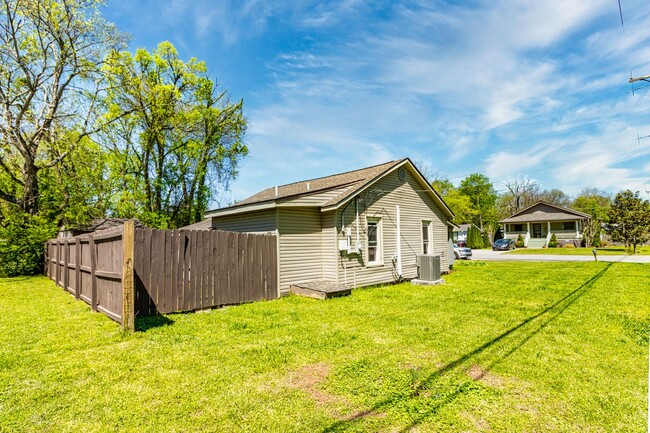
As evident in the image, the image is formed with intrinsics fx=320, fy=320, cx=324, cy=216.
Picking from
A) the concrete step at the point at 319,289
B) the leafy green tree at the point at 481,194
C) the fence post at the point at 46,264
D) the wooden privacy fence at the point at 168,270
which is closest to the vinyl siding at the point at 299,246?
the concrete step at the point at 319,289

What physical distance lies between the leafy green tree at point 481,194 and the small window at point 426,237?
47.4 meters

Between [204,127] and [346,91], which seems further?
[204,127]

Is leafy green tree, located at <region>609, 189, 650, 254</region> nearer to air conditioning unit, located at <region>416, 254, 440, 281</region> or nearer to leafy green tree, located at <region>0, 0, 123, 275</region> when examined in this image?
air conditioning unit, located at <region>416, 254, 440, 281</region>

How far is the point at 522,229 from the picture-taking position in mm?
40031

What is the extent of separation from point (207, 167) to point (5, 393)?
75.1 ft

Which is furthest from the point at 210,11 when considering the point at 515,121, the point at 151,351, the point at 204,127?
the point at 515,121

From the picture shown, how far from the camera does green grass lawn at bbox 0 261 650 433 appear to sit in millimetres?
2943

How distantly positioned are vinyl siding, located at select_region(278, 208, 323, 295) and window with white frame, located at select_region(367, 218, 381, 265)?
1.98 m

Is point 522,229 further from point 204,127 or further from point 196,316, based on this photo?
point 196,316

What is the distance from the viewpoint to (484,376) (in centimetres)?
385

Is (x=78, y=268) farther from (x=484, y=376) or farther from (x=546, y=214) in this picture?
(x=546, y=214)

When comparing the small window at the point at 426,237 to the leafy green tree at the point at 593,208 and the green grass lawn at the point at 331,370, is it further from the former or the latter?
Result: the leafy green tree at the point at 593,208

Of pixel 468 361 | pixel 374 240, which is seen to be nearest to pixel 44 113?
pixel 374 240

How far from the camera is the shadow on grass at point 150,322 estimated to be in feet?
19.1
